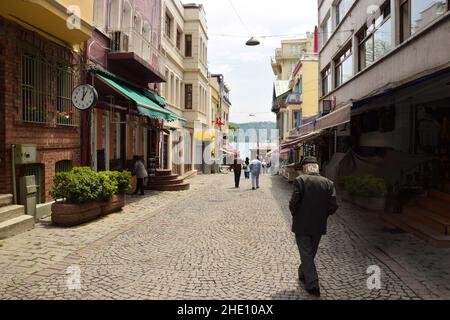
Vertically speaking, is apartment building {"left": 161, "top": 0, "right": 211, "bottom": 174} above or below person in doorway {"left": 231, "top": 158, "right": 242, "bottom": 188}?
above

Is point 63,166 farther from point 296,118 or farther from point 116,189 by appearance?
point 296,118

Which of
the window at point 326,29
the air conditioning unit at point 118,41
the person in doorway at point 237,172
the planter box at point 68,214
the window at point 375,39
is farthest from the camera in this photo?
the window at point 326,29

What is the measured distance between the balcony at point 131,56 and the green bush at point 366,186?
8.24 m

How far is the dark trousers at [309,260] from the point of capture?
15.8ft

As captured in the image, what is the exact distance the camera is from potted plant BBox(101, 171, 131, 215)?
10.1 metres

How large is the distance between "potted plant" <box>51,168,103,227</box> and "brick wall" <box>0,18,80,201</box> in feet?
3.22

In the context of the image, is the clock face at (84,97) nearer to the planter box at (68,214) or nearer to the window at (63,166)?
the window at (63,166)

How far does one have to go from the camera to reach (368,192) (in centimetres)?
1099

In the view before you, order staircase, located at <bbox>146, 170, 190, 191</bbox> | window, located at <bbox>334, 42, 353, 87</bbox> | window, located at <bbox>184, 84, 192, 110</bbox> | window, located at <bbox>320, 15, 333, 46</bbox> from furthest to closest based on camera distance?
window, located at <bbox>184, 84, 192, 110</bbox>
window, located at <bbox>320, 15, 333, 46</bbox>
window, located at <bbox>334, 42, 353, 87</bbox>
staircase, located at <bbox>146, 170, 190, 191</bbox>

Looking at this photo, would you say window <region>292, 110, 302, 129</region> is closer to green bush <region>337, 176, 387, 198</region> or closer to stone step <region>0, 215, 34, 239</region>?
green bush <region>337, 176, 387, 198</region>

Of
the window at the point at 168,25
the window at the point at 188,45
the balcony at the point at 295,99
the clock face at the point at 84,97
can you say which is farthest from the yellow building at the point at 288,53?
the clock face at the point at 84,97

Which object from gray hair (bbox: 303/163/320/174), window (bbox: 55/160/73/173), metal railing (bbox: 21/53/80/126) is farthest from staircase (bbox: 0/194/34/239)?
gray hair (bbox: 303/163/320/174)
